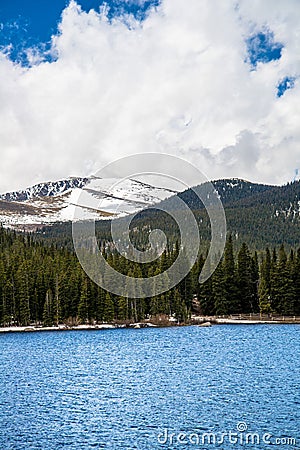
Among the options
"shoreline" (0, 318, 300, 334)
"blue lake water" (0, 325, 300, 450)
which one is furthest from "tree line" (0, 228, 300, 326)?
"blue lake water" (0, 325, 300, 450)

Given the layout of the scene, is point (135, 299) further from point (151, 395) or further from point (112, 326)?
point (151, 395)

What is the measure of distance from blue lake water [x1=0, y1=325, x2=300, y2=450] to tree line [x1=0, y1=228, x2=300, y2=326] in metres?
32.5

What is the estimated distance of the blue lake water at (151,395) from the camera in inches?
1100

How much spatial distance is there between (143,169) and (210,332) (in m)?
39.7

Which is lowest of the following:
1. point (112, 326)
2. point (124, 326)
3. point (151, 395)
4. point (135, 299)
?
point (151, 395)

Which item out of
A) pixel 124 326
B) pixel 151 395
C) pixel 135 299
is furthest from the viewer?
pixel 135 299

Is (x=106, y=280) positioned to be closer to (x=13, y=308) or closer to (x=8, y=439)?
(x=13, y=308)

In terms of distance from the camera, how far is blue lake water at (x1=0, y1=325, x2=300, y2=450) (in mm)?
27938

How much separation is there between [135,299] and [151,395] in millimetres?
68614

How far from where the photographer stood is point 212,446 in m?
25.9

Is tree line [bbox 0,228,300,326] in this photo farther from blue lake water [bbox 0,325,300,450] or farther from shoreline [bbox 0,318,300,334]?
blue lake water [bbox 0,325,300,450]

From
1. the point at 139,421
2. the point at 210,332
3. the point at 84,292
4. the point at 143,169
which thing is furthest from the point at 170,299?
the point at 139,421

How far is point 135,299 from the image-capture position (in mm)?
106875

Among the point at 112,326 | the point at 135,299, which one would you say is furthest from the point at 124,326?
the point at 135,299
